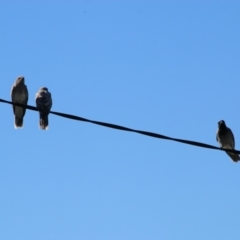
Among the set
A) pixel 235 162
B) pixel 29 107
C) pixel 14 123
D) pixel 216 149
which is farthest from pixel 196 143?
pixel 14 123

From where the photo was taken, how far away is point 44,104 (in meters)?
14.7

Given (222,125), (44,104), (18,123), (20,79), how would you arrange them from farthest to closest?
(222,125) → (20,79) → (18,123) → (44,104)

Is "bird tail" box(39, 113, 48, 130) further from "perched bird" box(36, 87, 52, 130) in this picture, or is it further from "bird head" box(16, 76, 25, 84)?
"bird head" box(16, 76, 25, 84)

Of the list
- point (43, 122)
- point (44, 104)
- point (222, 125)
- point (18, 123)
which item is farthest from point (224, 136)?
point (43, 122)

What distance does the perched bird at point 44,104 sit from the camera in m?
14.0

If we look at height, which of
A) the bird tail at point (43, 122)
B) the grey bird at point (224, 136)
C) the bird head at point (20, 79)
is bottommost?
the bird tail at point (43, 122)

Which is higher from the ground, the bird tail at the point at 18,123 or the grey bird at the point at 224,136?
the grey bird at the point at 224,136

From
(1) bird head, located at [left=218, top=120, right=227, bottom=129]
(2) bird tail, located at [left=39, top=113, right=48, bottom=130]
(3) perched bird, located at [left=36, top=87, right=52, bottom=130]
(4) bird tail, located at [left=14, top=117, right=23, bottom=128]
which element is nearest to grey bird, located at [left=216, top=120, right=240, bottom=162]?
(1) bird head, located at [left=218, top=120, right=227, bottom=129]

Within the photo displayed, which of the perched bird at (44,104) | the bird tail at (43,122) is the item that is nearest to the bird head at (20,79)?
the perched bird at (44,104)

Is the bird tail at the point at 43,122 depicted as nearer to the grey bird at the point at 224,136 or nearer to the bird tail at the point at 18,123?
the bird tail at the point at 18,123

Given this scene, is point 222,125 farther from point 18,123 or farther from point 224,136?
point 18,123

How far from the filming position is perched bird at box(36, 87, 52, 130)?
14.0m

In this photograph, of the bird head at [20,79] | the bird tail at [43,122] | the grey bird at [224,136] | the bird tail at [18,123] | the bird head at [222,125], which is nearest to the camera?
the bird tail at [43,122]

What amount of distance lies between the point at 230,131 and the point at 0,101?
364 inches
